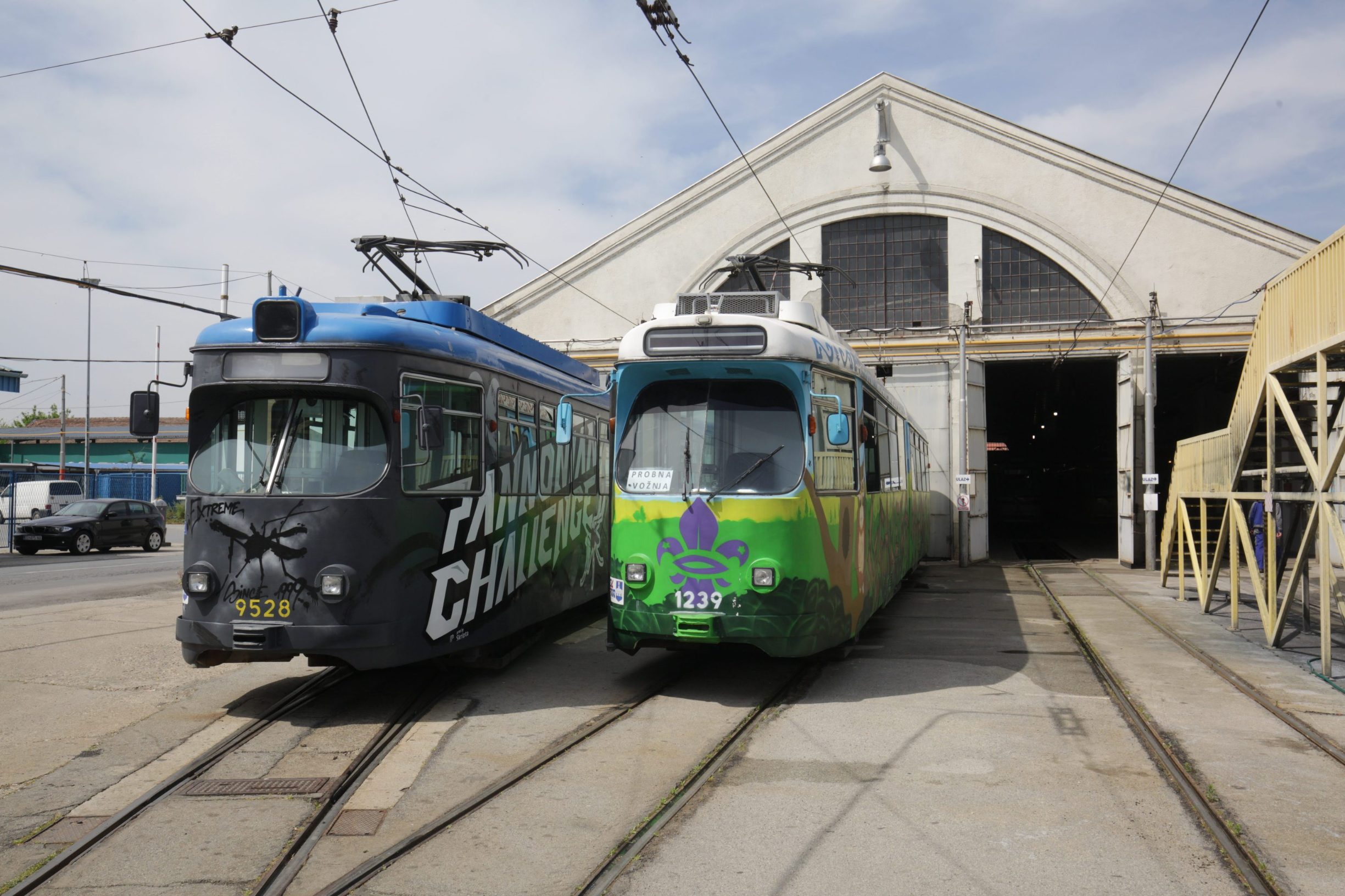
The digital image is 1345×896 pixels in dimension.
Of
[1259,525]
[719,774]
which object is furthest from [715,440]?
[1259,525]

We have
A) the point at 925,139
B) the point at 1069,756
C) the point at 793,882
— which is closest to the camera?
the point at 793,882

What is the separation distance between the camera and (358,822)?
18.8 feet

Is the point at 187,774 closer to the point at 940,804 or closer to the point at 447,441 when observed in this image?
the point at 447,441

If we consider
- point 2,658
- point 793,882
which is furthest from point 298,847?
point 2,658

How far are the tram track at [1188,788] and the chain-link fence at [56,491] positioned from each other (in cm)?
1417

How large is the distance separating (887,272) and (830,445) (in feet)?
66.7

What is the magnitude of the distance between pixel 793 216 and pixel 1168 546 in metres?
13.9

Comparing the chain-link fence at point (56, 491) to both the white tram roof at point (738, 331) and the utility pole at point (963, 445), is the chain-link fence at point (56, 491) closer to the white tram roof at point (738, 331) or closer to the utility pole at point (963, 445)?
the white tram roof at point (738, 331)

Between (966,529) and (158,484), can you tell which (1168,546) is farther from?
(158,484)

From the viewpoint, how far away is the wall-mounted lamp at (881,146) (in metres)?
28.2

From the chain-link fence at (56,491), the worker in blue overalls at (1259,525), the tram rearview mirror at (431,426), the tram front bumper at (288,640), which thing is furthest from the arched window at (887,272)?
the tram front bumper at (288,640)

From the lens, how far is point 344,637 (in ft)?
25.7

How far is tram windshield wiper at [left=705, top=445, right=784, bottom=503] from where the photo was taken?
896 centimetres

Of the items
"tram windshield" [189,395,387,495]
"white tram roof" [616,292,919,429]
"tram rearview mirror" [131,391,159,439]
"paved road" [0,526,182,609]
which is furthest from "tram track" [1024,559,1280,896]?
"paved road" [0,526,182,609]
